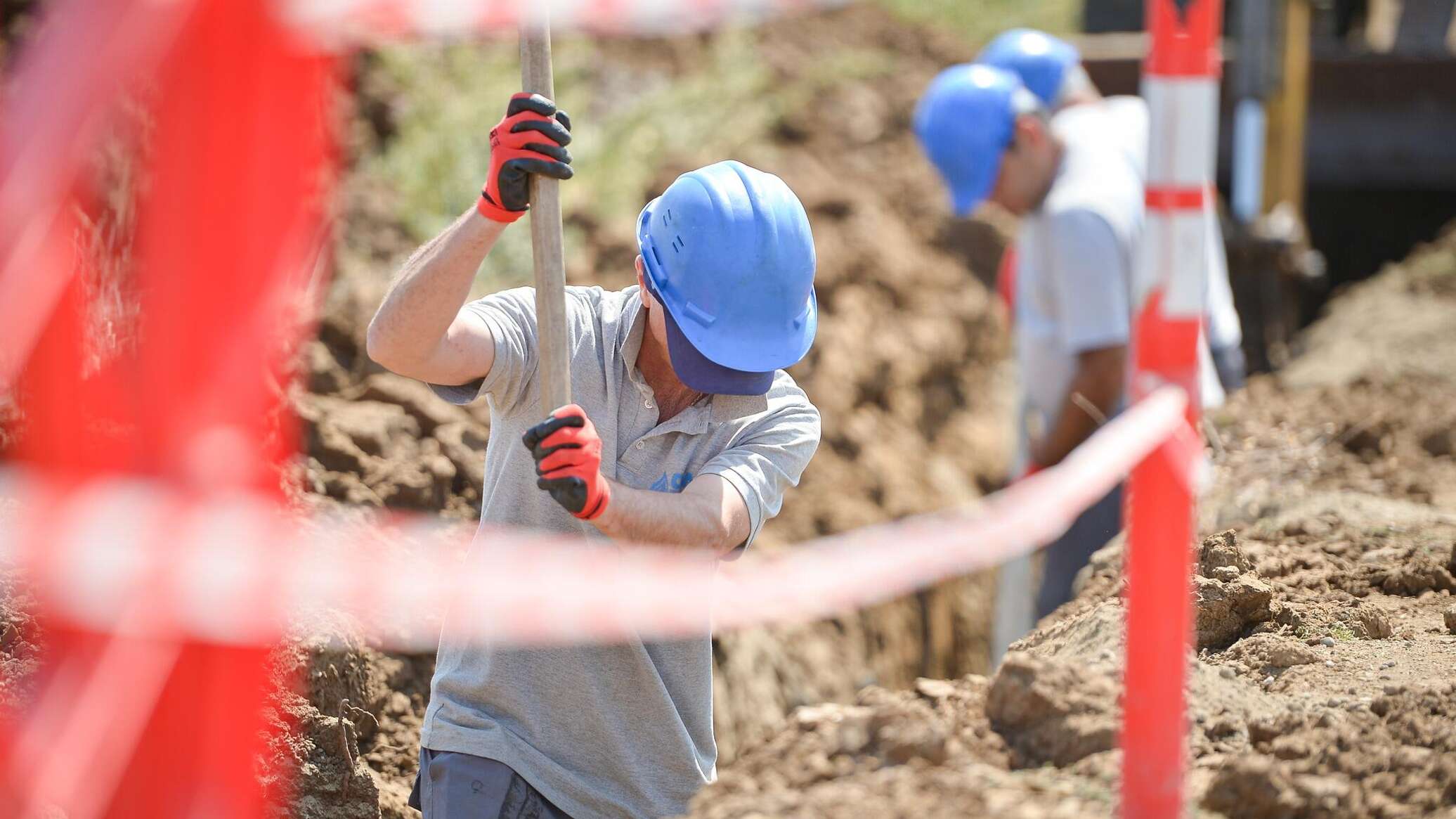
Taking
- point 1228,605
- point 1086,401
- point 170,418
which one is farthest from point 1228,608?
point 170,418

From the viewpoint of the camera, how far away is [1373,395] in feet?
20.7

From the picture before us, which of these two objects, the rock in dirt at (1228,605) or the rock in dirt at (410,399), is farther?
the rock in dirt at (410,399)

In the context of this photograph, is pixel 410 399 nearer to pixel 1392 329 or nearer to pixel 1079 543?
pixel 1079 543

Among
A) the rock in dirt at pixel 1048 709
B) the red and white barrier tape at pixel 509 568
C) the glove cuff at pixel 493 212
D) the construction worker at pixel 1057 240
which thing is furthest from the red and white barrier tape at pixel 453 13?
the construction worker at pixel 1057 240

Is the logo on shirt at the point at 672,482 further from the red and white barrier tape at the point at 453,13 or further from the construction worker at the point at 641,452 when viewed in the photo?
the red and white barrier tape at the point at 453,13

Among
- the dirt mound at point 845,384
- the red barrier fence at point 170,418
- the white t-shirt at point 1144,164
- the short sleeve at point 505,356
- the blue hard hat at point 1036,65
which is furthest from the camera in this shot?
the blue hard hat at point 1036,65

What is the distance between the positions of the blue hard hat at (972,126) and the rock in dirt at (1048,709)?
291cm

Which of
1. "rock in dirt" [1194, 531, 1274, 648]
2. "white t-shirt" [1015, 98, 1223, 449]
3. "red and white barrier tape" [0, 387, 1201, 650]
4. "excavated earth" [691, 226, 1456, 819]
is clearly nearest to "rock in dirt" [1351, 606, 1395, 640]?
"excavated earth" [691, 226, 1456, 819]

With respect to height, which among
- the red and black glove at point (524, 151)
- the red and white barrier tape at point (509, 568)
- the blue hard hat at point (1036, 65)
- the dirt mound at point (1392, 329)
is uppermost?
the dirt mound at point (1392, 329)

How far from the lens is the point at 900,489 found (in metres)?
6.73

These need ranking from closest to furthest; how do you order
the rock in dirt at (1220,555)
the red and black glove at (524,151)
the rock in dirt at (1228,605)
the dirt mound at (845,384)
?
the red and black glove at (524,151) → the rock in dirt at (1228,605) → the rock in dirt at (1220,555) → the dirt mound at (845,384)

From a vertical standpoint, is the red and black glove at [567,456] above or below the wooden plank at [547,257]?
below

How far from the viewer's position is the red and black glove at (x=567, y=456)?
7.01ft

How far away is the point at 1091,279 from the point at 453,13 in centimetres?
295
